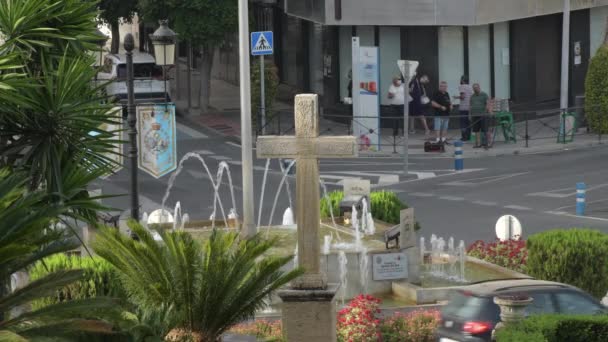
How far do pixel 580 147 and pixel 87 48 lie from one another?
26332 millimetres

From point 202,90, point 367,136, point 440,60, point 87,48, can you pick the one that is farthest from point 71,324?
point 202,90

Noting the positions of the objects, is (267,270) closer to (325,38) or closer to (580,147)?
(580,147)

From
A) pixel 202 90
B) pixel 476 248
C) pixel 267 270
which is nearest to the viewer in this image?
pixel 267 270

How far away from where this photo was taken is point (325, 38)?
47.8 meters

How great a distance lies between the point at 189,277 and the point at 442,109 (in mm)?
25683

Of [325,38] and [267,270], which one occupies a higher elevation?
[325,38]

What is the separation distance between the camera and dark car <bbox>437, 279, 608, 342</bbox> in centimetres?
1728

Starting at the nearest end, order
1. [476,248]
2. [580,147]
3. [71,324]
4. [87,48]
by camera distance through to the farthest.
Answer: [71,324] → [87,48] → [476,248] → [580,147]

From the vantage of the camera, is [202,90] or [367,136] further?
[202,90]

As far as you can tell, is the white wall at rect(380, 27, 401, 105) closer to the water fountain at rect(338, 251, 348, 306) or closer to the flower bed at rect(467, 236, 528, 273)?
the flower bed at rect(467, 236, 528, 273)

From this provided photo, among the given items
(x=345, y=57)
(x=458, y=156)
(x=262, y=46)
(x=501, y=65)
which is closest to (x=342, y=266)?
(x=458, y=156)

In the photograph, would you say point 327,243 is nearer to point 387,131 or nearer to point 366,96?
point 366,96

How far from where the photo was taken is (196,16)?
45.4 meters

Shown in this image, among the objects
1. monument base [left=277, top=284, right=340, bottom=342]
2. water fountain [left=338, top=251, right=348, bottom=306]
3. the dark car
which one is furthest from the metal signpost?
monument base [left=277, top=284, right=340, bottom=342]
